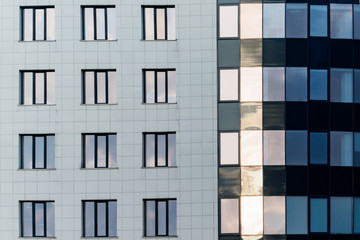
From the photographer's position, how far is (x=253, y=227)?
23.5 metres

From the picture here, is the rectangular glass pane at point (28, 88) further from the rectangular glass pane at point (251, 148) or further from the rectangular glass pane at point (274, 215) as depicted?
the rectangular glass pane at point (274, 215)

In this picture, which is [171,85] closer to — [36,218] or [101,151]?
[101,151]

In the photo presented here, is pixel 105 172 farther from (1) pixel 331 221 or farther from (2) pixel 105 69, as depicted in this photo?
(1) pixel 331 221

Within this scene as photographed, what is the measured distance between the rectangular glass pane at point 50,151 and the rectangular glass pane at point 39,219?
2.31 m

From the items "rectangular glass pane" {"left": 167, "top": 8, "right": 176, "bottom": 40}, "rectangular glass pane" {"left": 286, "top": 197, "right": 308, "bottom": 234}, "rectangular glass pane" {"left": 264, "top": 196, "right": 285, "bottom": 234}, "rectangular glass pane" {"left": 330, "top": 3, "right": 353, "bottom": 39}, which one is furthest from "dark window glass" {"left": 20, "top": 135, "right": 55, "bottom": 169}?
"rectangular glass pane" {"left": 330, "top": 3, "right": 353, "bottom": 39}

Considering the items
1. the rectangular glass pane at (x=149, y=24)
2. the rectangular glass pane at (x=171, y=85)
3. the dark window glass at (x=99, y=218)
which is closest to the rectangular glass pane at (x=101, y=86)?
the rectangular glass pane at (x=149, y=24)

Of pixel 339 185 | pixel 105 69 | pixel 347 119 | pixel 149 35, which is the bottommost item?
pixel 339 185

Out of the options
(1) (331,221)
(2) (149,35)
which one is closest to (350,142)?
(1) (331,221)

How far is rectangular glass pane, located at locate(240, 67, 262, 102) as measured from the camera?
23.9 metres

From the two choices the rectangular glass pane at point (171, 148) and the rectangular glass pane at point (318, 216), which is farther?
the rectangular glass pane at point (171, 148)

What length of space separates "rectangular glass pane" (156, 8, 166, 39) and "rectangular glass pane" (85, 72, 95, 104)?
4.46 metres

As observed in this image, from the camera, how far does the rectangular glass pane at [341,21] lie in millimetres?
24391

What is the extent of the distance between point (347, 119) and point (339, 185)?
3.73 meters

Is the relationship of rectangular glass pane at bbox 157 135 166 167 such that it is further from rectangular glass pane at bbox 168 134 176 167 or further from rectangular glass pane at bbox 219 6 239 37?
rectangular glass pane at bbox 219 6 239 37
